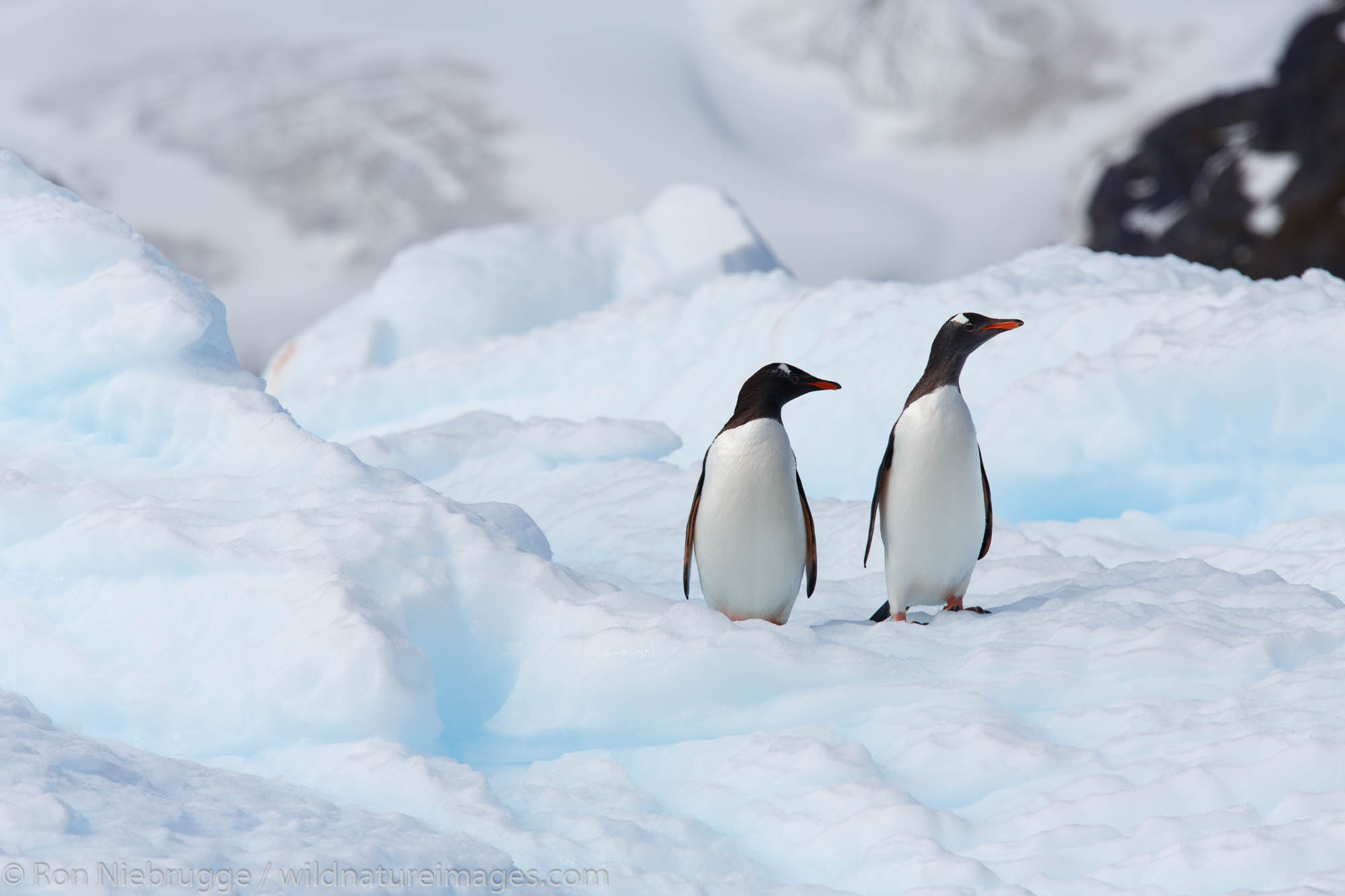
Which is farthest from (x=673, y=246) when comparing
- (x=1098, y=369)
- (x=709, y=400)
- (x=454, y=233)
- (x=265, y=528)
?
(x=265, y=528)

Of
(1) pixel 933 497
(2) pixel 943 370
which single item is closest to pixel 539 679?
(1) pixel 933 497

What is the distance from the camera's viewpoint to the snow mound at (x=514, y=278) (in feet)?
40.0

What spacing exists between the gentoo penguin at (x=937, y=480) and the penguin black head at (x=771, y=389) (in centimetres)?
38

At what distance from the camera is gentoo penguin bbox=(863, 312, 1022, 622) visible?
3482mm

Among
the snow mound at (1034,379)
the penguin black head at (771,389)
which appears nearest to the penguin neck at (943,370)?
the penguin black head at (771,389)

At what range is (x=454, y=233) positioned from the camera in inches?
518

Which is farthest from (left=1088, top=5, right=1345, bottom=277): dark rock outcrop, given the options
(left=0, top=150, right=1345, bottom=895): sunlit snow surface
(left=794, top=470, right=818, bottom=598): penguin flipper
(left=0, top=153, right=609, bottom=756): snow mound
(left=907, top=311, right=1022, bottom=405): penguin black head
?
(left=0, top=153, right=609, bottom=756): snow mound

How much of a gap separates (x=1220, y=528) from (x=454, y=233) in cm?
928

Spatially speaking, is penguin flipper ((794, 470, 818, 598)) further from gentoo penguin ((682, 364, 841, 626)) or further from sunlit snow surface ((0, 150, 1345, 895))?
sunlit snow surface ((0, 150, 1345, 895))

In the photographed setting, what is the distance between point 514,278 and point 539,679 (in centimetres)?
987

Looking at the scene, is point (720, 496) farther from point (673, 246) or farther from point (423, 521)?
point (673, 246)

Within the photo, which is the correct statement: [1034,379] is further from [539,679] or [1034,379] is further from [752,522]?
[539,679]

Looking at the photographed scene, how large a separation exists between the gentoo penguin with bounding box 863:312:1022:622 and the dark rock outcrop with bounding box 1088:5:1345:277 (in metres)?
19.9

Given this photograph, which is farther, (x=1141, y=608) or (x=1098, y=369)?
(x=1098, y=369)
